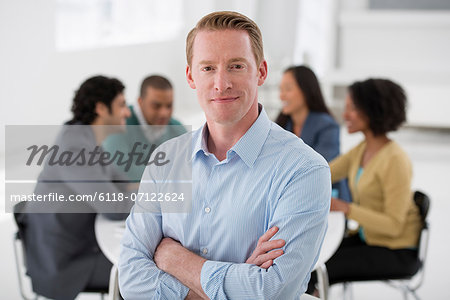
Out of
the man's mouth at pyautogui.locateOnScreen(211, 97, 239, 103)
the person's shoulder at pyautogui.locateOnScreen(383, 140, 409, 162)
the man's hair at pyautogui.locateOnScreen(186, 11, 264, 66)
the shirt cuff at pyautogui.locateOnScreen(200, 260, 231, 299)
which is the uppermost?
the man's hair at pyautogui.locateOnScreen(186, 11, 264, 66)

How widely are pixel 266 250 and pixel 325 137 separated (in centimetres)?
188

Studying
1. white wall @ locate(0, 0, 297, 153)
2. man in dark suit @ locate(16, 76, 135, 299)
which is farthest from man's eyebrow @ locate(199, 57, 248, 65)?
white wall @ locate(0, 0, 297, 153)

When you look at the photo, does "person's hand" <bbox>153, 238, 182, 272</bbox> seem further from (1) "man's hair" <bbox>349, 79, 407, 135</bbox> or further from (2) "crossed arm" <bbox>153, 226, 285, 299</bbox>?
(1) "man's hair" <bbox>349, 79, 407, 135</bbox>

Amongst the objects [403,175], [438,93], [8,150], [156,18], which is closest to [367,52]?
[438,93]

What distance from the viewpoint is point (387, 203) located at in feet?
7.54

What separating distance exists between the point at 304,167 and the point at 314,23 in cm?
789

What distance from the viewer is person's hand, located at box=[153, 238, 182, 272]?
1370mm

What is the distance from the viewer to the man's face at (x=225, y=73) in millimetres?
1284

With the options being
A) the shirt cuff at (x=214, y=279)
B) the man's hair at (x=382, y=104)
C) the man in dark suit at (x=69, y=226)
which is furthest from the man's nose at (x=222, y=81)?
the man's hair at (x=382, y=104)

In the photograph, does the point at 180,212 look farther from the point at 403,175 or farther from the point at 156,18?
the point at 156,18

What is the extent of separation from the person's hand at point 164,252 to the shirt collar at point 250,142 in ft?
0.80

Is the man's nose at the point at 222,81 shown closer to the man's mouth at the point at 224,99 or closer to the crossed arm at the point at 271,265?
the man's mouth at the point at 224,99

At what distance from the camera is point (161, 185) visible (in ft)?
4.85

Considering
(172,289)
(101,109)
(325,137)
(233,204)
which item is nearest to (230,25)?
(233,204)
